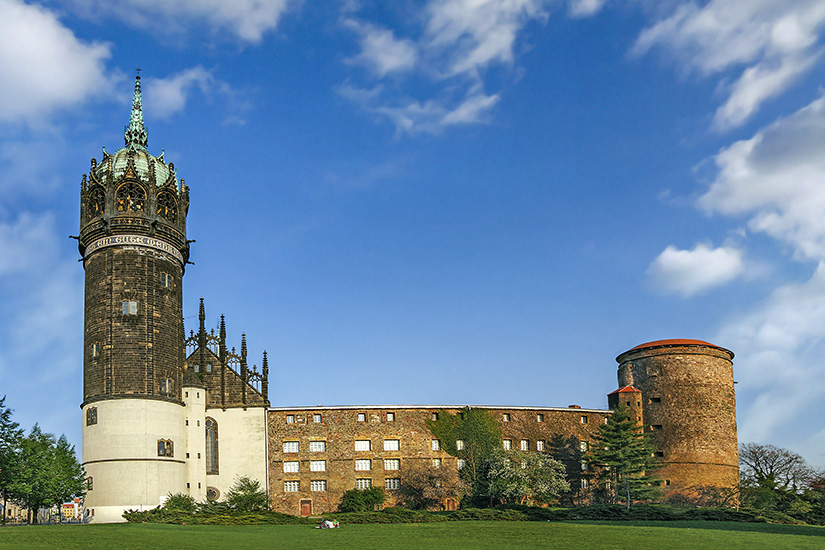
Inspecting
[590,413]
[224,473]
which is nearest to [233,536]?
[224,473]

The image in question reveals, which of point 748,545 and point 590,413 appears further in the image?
point 590,413

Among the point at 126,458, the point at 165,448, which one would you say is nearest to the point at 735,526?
the point at 165,448

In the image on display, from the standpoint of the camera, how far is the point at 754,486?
67500 millimetres

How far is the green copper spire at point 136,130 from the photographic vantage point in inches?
2680

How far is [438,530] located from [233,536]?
34.1ft

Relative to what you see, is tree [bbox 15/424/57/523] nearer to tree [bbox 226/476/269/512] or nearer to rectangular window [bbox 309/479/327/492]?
tree [bbox 226/476/269/512]

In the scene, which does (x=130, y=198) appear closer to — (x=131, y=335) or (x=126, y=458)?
(x=131, y=335)

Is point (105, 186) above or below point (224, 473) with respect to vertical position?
above

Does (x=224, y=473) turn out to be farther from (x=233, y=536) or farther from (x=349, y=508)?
(x=233, y=536)

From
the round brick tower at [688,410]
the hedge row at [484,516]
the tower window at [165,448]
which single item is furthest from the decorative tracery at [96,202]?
the round brick tower at [688,410]

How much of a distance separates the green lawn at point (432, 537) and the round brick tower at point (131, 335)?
47.4 ft

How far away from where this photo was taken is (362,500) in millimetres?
63000

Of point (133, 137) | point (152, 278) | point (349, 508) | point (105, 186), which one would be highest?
point (133, 137)

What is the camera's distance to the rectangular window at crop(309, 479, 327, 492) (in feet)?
213
